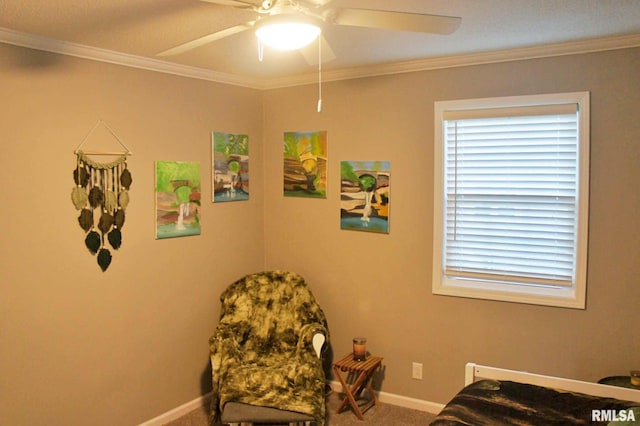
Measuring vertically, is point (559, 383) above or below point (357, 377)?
above

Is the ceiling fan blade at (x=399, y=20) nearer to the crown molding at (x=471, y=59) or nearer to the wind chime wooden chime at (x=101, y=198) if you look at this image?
the crown molding at (x=471, y=59)

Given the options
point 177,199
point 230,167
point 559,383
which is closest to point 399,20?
point 559,383

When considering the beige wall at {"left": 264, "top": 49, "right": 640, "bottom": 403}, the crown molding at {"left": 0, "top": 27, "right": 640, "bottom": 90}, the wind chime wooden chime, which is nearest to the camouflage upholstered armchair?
the beige wall at {"left": 264, "top": 49, "right": 640, "bottom": 403}

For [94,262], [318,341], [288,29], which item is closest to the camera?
[288,29]

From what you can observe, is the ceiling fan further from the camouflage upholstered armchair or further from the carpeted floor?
the carpeted floor

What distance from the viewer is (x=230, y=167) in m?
4.27

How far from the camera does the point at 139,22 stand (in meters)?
2.70

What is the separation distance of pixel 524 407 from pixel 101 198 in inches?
104

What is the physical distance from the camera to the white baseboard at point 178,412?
3.73m

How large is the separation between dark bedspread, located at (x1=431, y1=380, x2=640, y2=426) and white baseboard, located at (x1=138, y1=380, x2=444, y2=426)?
1.42 m

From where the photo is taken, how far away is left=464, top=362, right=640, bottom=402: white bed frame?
2479mm

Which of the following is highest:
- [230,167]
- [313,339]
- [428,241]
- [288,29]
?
[288,29]

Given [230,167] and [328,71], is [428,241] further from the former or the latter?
[230,167]

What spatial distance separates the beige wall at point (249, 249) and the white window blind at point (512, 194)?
148 mm
